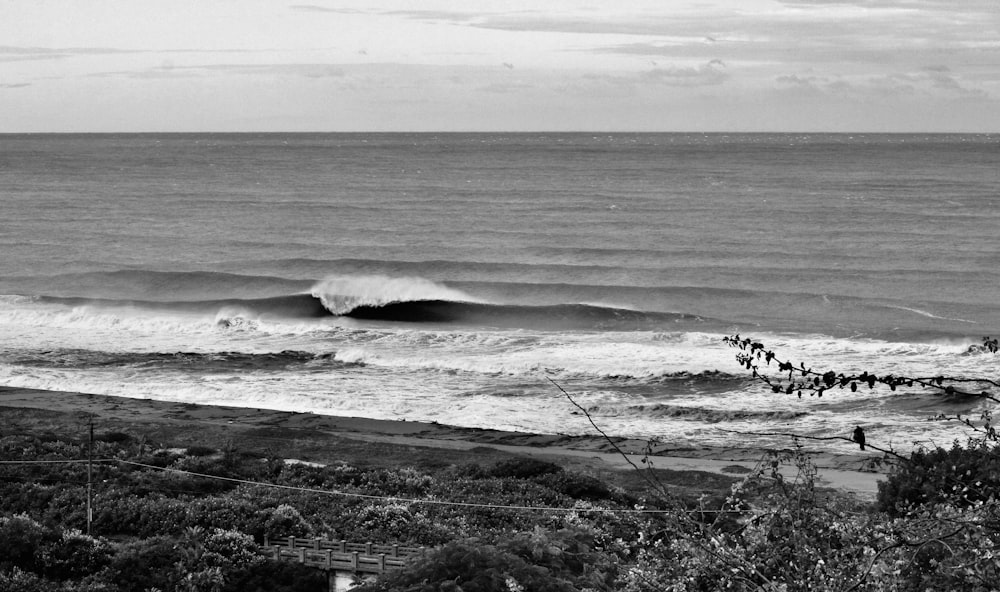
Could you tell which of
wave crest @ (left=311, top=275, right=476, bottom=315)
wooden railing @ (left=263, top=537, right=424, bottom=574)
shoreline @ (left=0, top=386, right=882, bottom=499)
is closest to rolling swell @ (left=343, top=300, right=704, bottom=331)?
wave crest @ (left=311, top=275, right=476, bottom=315)

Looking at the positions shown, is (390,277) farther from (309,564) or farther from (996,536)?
(996,536)

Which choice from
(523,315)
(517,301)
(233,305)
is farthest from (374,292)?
(523,315)

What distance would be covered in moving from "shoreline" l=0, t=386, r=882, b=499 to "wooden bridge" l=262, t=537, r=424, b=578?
837 cm

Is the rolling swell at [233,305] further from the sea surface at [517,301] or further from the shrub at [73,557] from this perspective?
the shrub at [73,557]

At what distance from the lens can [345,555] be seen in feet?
58.5

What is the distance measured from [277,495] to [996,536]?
57.2 ft

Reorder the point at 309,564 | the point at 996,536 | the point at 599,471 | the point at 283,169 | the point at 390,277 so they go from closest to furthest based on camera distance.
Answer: the point at 996,536 → the point at 309,564 → the point at 599,471 → the point at 390,277 → the point at 283,169

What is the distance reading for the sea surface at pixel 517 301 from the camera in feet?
109

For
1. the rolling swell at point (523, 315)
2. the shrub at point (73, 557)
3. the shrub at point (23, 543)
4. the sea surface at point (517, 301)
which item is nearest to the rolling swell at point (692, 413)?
the sea surface at point (517, 301)

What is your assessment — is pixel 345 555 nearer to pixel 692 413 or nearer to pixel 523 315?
pixel 692 413

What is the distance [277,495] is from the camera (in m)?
22.5

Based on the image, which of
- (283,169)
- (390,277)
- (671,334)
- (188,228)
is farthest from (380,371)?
(283,169)

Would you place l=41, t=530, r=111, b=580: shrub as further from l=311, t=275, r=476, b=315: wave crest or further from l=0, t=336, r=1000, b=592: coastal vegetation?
l=311, t=275, r=476, b=315: wave crest

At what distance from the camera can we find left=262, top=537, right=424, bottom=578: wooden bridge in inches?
693
